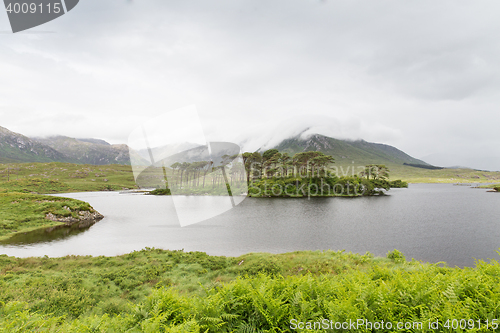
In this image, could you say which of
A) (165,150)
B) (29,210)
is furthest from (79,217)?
(165,150)

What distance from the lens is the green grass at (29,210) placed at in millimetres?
30766

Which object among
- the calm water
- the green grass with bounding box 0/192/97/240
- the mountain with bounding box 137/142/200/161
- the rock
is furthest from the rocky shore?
the mountain with bounding box 137/142/200/161

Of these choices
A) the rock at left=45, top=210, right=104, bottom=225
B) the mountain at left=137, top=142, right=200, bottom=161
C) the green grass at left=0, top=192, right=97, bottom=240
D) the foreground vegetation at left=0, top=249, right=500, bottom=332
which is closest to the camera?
the foreground vegetation at left=0, top=249, right=500, bottom=332

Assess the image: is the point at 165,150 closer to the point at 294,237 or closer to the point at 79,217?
the point at 294,237

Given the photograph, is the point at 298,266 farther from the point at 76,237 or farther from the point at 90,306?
the point at 76,237

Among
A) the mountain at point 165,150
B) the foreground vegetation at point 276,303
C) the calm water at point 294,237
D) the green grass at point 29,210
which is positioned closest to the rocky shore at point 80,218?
the green grass at point 29,210

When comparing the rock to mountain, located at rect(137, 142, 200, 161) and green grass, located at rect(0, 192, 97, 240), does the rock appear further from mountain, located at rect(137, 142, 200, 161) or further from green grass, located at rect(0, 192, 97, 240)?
mountain, located at rect(137, 142, 200, 161)

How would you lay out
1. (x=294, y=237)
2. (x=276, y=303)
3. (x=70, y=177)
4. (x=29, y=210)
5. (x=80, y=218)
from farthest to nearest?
(x=70, y=177), (x=80, y=218), (x=29, y=210), (x=294, y=237), (x=276, y=303)

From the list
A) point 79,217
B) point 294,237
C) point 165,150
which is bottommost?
point 294,237

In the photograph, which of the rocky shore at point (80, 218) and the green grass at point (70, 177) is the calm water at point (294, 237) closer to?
the rocky shore at point (80, 218)

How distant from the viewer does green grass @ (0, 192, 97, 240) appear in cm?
3077

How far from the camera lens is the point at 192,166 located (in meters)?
99.1

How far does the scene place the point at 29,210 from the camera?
3584 cm

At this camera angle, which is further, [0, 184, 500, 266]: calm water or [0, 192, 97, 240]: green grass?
[0, 192, 97, 240]: green grass
